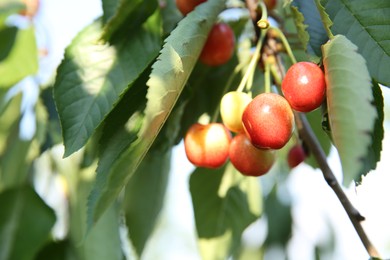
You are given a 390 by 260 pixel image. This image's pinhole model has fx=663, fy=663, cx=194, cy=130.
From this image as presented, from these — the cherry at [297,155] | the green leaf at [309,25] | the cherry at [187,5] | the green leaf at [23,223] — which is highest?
the green leaf at [309,25]

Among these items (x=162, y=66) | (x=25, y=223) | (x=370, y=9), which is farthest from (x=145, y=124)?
(x=25, y=223)

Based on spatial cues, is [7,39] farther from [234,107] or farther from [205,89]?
[234,107]

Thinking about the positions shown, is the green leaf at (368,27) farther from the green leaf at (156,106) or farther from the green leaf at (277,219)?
the green leaf at (277,219)

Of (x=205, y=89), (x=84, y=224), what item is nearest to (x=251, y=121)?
(x=205, y=89)

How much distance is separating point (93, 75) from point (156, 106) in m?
0.27

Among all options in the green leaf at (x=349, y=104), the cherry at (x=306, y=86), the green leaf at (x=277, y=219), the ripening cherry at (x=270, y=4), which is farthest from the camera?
the green leaf at (x=277, y=219)

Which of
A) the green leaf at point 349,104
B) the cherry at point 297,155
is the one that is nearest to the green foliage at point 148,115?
the green leaf at point 349,104

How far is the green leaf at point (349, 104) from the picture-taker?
587mm

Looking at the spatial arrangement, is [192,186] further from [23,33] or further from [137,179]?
[23,33]

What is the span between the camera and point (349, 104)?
0.64 m

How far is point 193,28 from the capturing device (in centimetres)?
88

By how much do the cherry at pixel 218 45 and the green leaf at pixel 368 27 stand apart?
218mm

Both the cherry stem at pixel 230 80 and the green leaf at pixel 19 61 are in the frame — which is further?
the green leaf at pixel 19 61

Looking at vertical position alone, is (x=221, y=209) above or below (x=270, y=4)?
below
